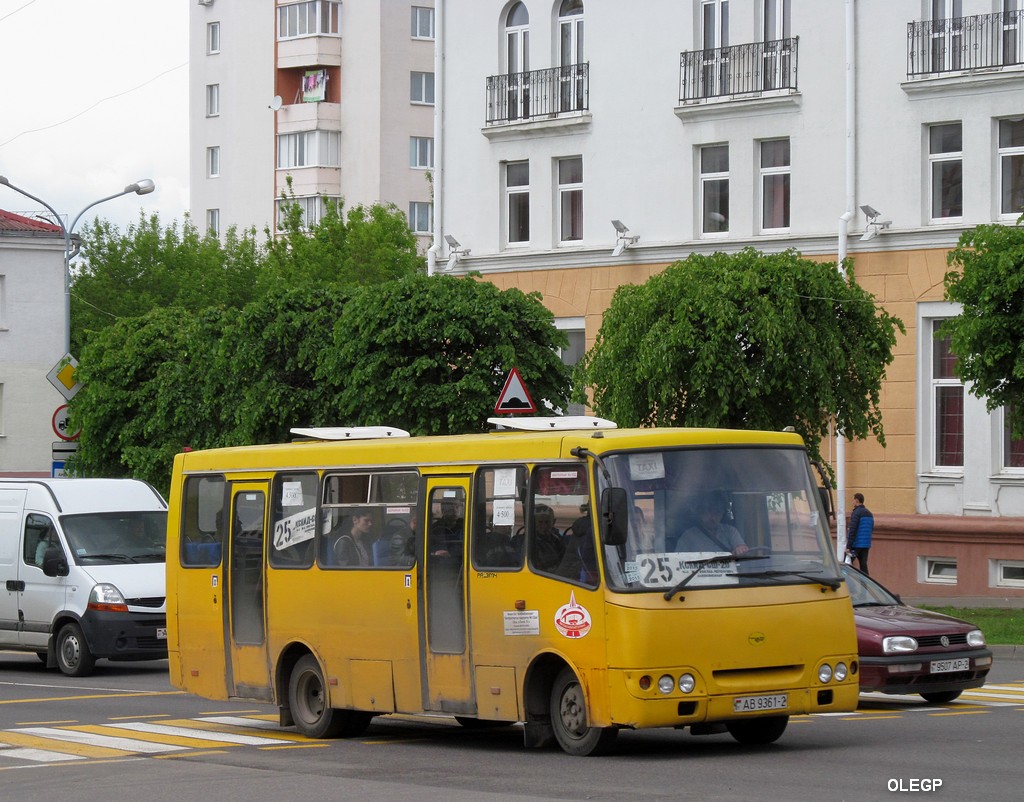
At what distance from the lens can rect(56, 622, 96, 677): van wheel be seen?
22.0 m

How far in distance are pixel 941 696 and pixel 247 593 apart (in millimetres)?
6571

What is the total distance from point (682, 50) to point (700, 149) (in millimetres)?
1951

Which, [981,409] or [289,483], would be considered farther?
[981,409]

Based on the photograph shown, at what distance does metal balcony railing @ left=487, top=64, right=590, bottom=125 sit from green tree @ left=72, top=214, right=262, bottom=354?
26.4 metres

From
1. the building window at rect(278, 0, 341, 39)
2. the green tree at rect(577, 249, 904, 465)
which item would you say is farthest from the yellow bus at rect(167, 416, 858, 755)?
the building window at rect(278, 0, 341, 39)

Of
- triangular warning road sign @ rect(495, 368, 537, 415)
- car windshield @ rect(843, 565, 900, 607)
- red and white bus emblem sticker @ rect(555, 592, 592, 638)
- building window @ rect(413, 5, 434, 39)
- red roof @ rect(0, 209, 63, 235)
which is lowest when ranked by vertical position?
car windshield @ rect(843, 565, 900, 607)

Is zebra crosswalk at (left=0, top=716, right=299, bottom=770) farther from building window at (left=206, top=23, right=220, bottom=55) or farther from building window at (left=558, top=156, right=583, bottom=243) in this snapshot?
building window at (left=206, top=23, right=220, bottom=55)

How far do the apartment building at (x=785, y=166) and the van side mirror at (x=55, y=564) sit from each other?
1586 cm

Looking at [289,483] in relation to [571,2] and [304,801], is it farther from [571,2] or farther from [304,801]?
[571,2]

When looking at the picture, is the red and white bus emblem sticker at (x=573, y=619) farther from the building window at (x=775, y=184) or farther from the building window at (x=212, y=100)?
the building window at (x=212, y=100)

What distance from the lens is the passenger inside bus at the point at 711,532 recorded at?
12.6 metres

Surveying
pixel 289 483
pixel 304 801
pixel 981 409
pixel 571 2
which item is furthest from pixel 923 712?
pixel 571 2

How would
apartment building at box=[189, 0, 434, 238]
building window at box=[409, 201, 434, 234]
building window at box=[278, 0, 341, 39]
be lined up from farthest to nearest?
building window at box=[409, 201, 434, 234] < building window at box=[278, 0, 341, 39] < apartment building at box=[189, 0, 434, 238]

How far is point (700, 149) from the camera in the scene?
3591cm
